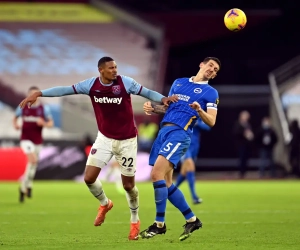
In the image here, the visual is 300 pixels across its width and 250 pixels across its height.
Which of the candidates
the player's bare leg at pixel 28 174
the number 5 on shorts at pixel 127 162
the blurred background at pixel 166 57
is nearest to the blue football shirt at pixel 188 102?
the number 5 on shorts at pixel 127 162

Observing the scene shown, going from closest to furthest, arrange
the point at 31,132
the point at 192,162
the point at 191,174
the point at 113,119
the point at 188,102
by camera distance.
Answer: the point at 188,102 < the point at 113,119 < the point at 191,174 < the point at 192,162 < the point at 31,132

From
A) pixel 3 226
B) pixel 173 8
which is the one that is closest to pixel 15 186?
pixel 3 226

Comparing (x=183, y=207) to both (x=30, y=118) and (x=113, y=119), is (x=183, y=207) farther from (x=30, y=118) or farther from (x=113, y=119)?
Result: (x=30, y=118)

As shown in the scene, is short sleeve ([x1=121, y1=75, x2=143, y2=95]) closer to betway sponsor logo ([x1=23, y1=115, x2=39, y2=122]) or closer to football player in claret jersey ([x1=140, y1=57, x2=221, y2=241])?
football player in claret jersey ([x1=140, y1=57, x2=221, y2=241])

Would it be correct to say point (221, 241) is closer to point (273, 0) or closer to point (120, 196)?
point (120, 196)

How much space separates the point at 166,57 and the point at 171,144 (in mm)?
26772

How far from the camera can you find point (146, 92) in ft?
34.8

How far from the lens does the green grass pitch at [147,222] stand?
10.1m

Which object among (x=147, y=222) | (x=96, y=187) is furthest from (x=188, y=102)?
(x=147, y=222)

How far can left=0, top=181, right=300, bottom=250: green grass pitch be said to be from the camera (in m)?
10.1

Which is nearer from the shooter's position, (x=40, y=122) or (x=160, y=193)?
(x=160, y=193)

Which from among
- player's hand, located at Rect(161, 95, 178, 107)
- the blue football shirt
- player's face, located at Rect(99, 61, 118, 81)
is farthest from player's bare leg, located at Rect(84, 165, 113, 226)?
player's hand, located at Rect(161, 95, 178, 107)

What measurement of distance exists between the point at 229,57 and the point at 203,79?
27.3 meters

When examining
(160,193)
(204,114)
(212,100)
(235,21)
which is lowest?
(160,193)
